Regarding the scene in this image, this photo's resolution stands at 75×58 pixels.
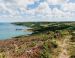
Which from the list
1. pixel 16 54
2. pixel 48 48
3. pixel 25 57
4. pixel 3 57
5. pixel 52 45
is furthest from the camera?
pixel 52 45

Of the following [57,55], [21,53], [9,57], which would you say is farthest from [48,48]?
[9,57]

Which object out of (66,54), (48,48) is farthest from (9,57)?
(66,54)

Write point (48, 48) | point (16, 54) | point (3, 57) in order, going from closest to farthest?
point (3, 57)
point (16, 54)
point (48, 48)

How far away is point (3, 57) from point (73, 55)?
812 cm

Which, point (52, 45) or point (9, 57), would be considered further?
point (52, 45)

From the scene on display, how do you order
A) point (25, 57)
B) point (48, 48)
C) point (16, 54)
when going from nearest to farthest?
point (25, 57) → point (16, 54) → point (48, 48)

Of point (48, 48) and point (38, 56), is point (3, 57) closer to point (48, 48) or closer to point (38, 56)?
point (38, 56)

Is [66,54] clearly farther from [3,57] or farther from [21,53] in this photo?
[3,57]

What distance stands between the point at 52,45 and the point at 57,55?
3633mm

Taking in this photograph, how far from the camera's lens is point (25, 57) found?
852 inches

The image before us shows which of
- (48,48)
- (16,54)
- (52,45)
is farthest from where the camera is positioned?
(52,45)

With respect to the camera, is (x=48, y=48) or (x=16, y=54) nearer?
(x=16, y=54)

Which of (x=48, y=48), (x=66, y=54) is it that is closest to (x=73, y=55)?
(x=66, y=54)

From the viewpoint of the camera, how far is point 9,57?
2139cm
